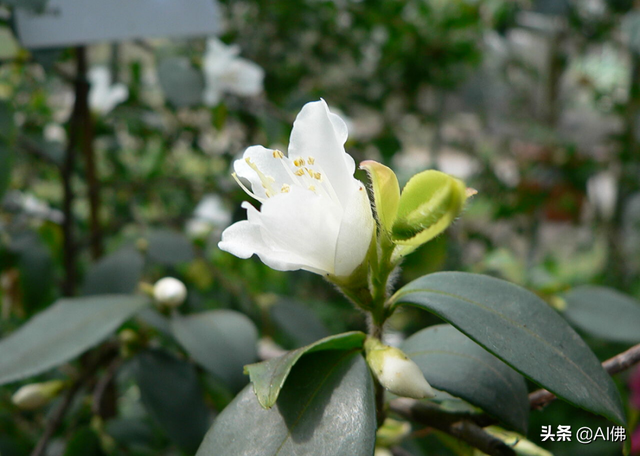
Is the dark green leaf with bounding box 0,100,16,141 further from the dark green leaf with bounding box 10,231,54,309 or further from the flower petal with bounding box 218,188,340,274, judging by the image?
the flower petal with bounding box 218,188,340,274

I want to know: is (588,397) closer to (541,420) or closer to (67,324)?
(67,324)

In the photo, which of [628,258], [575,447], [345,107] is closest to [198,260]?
[345,107]

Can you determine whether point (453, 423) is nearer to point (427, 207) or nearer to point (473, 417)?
point (473, 417)

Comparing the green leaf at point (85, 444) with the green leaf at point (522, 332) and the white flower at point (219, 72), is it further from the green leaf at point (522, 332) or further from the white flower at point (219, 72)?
the white flower at point (219, 72)

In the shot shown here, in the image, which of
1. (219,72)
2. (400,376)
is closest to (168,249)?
(219,72)

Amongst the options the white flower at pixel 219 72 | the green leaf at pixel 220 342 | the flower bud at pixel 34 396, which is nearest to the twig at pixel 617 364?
the green leaf at pixel 220 342
